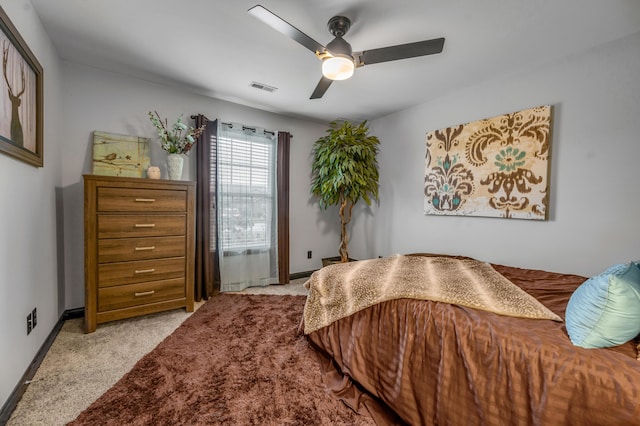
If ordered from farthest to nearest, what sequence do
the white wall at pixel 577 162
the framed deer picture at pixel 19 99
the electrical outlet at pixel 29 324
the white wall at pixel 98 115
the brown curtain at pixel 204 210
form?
the brown curtain at pixel 204 210, the white wall at pixel 98 115, the white wall at pixel 577 162, the electrical outlet at pixel 29 324, the framed deer picture at pixel 19 99

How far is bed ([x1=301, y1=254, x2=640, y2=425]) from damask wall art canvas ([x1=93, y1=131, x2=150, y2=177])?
224 centimetres

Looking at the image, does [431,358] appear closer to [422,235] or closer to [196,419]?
[196,419]

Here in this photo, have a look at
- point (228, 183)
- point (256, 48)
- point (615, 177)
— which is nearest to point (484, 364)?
point (615, 177)

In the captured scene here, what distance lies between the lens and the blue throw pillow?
946mm

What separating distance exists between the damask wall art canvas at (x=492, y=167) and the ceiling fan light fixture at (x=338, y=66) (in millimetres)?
1599

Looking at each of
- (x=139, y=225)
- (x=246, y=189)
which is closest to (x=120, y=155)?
(x=139, y=225)

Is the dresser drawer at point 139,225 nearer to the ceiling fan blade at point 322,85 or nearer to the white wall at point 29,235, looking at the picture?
the white wall at point 29,235

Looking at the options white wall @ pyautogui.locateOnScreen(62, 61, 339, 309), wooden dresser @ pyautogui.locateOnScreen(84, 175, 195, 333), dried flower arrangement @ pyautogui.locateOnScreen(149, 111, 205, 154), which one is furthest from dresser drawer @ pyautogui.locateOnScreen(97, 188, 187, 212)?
white wall @ pyautogui.locateOnScreen(62, 61, 339, 309)

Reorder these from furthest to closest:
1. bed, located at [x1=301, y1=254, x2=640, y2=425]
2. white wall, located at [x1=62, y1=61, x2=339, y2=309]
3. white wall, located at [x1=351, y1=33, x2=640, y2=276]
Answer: white wall, located at [x1=62, y1=61, x2=339, y2=309] → white wall, located at [x1=351, y1=33, x2=640, y2=276] → bed, located at [x1=301, y1=254, x2=640, y2=425]

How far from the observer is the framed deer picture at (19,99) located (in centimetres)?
130

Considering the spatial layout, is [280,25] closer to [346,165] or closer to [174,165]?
[174,165]

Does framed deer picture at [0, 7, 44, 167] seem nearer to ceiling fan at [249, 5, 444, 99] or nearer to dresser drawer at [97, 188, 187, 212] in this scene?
dresser drawer at [97, 188, 187, 212]

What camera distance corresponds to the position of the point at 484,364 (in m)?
1.08

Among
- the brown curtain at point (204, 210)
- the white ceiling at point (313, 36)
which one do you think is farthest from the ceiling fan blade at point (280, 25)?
the brown curtain at point (204, 210)
